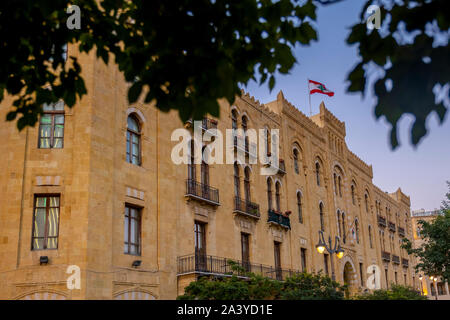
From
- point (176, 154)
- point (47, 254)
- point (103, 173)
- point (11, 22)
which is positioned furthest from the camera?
point (176, 154)

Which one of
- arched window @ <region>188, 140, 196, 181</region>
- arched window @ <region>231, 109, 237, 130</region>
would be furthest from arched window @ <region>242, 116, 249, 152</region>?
arched window @ <region>188, 140, 196, 181</region>

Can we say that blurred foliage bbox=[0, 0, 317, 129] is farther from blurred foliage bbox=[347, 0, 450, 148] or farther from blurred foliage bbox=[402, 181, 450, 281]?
blurred foliage bbox=[402, 181, 450, 281]

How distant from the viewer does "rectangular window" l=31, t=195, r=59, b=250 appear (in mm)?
16573

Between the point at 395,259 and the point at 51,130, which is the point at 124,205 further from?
the point at 395,259

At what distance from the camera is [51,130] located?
17656 millimetres

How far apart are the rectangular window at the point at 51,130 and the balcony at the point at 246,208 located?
31.0ft

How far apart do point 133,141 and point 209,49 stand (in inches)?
593

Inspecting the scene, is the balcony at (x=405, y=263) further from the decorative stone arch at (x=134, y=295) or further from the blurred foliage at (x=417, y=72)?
the blurred foliage at (x=417, y=72)

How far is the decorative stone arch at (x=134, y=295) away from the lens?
16953 mm
